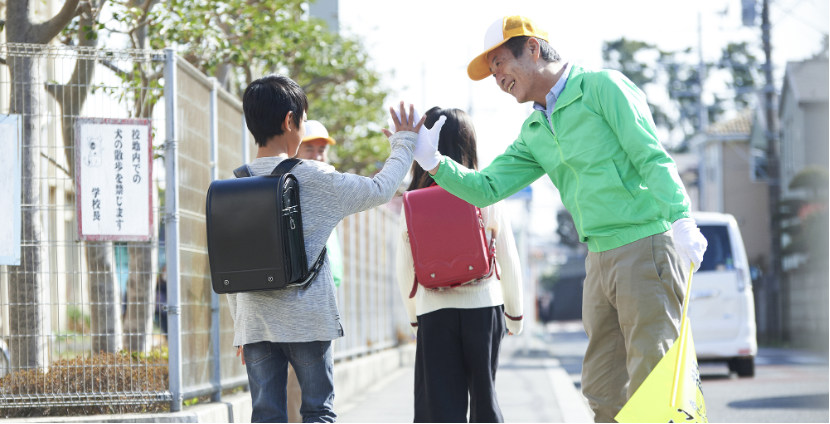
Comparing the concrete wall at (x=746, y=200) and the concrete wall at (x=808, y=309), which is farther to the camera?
the concrete wall at (x=746, y=200)

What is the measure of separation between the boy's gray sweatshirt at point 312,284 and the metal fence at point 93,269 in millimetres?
2169

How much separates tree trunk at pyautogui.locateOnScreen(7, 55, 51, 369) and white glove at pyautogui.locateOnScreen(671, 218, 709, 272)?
3.83 metres

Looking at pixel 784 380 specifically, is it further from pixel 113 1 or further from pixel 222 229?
pixel 222 229

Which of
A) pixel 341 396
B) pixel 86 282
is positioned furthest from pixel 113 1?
pixel 341 396

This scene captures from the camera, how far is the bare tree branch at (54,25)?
6344mm

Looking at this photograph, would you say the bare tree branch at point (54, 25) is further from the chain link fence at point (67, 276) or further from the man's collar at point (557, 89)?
the man's collar at point (557, 89)

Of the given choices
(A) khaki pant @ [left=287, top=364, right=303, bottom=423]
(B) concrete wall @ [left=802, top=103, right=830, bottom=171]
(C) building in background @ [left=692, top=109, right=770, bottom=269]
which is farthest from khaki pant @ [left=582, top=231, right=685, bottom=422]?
(C) building in background @ [left=692, top=109, right=770, bottom=269]

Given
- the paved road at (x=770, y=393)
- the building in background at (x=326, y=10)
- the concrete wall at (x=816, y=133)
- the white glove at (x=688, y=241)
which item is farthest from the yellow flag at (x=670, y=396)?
the concrete wall at (x=816, y=133)

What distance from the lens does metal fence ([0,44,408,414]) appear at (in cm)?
531

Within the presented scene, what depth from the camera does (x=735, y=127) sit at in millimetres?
42969

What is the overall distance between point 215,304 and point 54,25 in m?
2.34

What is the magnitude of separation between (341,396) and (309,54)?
525 centimetres

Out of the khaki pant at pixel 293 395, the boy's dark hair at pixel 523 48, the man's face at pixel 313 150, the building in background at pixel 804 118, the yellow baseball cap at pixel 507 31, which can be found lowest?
the khaki pant at pixel 293 395

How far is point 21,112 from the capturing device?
547 cm
